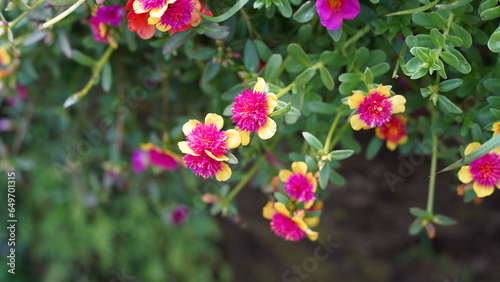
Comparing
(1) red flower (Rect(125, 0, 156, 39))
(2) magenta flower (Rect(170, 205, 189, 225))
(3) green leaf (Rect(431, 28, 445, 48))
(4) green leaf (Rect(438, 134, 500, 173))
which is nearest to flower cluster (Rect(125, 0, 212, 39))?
(1) red flower (Rect(125, 0, 156, 39))

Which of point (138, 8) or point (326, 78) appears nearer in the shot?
point (138, 8)

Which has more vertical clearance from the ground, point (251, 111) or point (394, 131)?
point (251, 111)

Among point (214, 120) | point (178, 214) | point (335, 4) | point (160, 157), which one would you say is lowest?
point (178, 214)

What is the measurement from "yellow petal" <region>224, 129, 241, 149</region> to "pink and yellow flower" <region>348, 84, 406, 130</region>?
179mm

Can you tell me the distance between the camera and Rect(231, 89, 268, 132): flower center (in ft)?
2.34

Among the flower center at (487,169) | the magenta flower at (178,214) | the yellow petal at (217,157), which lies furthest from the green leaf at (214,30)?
the magenta flower at (178,214)

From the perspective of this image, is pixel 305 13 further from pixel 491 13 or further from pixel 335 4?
pixel 491 13

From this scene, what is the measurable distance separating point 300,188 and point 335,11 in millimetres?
291

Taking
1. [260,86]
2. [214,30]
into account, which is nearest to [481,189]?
[260,86]

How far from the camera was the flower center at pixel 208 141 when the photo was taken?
0.71 m

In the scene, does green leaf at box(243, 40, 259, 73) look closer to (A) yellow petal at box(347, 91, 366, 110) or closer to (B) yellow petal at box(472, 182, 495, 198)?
(A) yellow petal at box(347, 91, 366, 110)

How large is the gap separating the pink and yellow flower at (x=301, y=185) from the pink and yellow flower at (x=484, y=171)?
0.24 metres

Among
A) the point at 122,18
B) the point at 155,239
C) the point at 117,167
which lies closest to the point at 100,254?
the point at 155,239

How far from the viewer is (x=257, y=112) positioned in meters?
0.71
